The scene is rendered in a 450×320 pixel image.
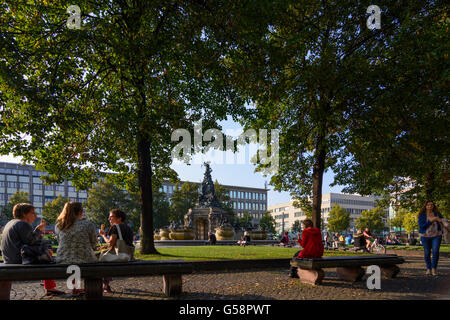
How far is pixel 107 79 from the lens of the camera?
15.6 meters

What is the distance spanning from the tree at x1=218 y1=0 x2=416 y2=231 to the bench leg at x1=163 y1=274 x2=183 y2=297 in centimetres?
768

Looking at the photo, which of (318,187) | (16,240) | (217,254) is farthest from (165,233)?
(16,240)

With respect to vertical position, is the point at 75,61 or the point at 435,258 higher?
the point at 75,61

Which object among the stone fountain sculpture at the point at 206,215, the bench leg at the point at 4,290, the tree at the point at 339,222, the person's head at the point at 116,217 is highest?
the person's head at the point at 116,217

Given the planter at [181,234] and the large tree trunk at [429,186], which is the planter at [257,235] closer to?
the planter at [181,234]

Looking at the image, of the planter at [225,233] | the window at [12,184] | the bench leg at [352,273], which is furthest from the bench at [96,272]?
the window at [12,184]

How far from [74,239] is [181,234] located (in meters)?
30.8

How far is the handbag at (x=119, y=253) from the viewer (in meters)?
6.55

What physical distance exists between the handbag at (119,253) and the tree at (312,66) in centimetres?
740

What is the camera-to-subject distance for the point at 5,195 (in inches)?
4080

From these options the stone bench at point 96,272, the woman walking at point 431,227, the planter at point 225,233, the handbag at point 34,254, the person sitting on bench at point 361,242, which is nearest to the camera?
the stone bench at point 96,272
